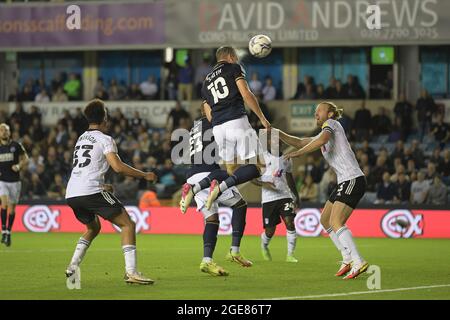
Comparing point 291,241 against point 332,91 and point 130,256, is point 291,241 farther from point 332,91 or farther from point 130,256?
point 332,91

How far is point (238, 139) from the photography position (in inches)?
552

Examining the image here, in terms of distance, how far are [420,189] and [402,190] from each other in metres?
0.45

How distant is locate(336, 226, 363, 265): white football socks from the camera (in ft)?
44.9

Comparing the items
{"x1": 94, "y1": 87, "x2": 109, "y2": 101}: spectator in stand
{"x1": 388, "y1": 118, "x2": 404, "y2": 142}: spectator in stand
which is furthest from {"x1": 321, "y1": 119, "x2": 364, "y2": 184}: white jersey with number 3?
{"x1": 94, "y1": 87, "x2": 109, "y2": 101}: spectator in stand

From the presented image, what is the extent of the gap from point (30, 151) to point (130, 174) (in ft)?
69.5

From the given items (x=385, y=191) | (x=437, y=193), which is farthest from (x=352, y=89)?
(x=437, y=193)

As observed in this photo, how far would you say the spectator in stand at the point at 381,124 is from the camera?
30.8 m

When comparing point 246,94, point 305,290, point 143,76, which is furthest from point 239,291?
point 143,76

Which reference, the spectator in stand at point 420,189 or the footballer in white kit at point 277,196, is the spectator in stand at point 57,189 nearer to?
the spectator in stand at point 420,189

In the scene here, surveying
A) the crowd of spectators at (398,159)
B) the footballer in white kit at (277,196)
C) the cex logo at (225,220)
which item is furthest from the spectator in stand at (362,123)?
the footballer in white kit at (277,196)

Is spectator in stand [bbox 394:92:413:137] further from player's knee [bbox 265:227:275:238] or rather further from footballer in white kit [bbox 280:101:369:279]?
footballer in white kit [bbox 280:101:369:279]

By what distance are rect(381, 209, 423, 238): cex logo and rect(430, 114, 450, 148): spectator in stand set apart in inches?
171

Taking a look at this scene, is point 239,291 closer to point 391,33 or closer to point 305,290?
point 305,290

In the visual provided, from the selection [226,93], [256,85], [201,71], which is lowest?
[226,93]
